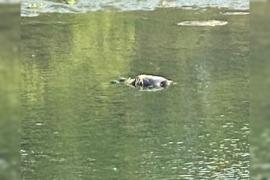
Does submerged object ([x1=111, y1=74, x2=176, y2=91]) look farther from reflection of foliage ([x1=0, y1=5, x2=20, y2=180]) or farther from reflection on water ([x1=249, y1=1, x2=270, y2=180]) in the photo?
reflection of foliage ([x1=0, y1=5, x2=20, y2=180])

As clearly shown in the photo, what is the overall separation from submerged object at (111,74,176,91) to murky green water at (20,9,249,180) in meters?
0.05

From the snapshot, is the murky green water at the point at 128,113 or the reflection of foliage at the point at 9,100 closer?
the reflection of foliage at the point at 9,100

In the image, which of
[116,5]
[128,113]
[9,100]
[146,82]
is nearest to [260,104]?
[9,100]

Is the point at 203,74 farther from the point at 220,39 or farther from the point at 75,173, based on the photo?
the point at 75,173

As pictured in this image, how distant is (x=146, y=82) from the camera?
3.92m

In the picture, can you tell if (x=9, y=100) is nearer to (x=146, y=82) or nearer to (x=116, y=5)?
(x=146, y=82)

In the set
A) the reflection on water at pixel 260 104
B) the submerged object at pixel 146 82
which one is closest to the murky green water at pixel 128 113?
the submerged object at pixel 146 82

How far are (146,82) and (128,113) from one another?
4.07ft

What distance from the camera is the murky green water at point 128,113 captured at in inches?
66.1

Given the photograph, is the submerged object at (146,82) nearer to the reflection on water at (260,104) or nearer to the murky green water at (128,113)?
the murky green water at (128,113)

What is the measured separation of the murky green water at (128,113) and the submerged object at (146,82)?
54mm

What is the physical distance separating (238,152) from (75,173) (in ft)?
1.36

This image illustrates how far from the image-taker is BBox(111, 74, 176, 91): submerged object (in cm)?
373

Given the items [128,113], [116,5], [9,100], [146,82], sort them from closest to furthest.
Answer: [9,100]
[128,113]
[146,82]
[116,5]
